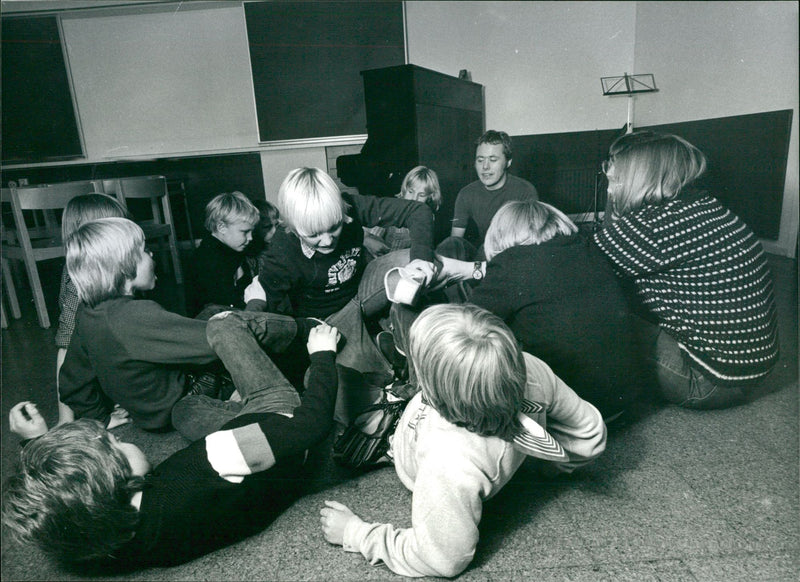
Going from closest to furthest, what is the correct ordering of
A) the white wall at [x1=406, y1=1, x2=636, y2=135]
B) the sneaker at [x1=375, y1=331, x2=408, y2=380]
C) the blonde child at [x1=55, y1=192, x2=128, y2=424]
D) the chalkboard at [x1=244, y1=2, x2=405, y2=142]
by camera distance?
the sneaker at [x1=375, y1=331, x2=408, y2=380] → the blonde child at [x1=55, y1=192, x2=128, y2=424] → the white wall at [x1=406, y1=1, x2=636, y2=135] → the chalkboard at [x1=244, y1=2, x2=405, y2=142]

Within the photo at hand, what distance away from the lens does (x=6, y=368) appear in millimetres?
1903

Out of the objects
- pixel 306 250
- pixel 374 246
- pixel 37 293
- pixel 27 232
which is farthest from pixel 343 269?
pixel 27 232

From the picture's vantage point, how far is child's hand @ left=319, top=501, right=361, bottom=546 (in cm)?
89

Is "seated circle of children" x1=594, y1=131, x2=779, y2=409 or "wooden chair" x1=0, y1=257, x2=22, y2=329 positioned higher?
"seated circle of children" x1=594, y1=131, x2=779, y2=409

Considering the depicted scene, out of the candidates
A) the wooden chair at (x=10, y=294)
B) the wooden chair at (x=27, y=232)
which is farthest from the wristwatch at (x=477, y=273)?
the wooden chair at (x=10, y=294)

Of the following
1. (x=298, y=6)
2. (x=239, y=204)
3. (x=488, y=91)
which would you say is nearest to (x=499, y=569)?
(x=239, y=204)

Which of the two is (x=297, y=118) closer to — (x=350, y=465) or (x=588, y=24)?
(x=588, y=24)

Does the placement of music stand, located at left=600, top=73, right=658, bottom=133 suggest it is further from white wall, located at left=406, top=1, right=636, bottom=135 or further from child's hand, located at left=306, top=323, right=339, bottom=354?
child's hand, located at left=306, top=323, right=339, bottom=354

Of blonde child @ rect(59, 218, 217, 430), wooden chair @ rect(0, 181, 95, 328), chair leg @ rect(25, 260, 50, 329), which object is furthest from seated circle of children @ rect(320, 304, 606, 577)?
chair leg @ rect(25, 260, 50, 329)

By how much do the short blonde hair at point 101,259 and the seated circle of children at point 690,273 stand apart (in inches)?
44.9

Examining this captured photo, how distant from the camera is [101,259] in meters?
1.10

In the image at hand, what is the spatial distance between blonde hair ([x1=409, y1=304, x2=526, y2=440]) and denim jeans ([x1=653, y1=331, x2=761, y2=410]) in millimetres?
716

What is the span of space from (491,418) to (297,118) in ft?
12.2

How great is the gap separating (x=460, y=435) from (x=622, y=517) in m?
0.43
